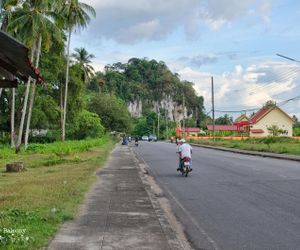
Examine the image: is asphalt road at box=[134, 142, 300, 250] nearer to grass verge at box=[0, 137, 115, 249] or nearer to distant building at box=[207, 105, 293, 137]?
grass verge at box=[0, 137, 115, 249]

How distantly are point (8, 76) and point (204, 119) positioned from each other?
160523mm

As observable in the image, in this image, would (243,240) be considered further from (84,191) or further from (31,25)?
(31,25)

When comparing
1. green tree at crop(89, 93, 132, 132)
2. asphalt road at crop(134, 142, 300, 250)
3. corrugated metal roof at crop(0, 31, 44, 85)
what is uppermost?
green tree at crop(89, 93, 132, 132)

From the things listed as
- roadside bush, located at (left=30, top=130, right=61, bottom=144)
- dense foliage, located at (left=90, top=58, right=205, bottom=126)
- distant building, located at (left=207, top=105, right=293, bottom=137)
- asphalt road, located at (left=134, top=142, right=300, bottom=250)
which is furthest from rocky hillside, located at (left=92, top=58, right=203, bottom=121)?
asphalt road, located at (left=134, top=142, right=300, bottom=250)

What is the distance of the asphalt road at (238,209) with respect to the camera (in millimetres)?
8109

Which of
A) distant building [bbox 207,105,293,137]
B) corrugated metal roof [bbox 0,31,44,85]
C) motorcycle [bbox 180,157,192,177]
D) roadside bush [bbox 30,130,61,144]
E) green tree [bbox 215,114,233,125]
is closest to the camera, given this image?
corrugated metal roof [bbox 0,31,44,85]

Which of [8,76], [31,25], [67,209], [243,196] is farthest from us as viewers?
[31,25]

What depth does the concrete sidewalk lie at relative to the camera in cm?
747

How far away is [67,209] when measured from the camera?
34.6 feet

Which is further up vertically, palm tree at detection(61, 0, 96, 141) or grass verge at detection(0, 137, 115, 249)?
palm tree at detection(61, 0, 96, 141)

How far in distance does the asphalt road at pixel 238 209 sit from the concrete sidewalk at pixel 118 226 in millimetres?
537

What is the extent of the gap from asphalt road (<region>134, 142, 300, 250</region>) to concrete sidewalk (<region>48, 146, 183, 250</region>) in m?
0.54

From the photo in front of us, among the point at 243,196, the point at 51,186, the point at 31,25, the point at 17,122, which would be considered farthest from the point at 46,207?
→ the point at 17,122

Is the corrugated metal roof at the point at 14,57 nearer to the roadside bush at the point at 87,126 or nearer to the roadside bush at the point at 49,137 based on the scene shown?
the roadside bush at the point at 49,137
